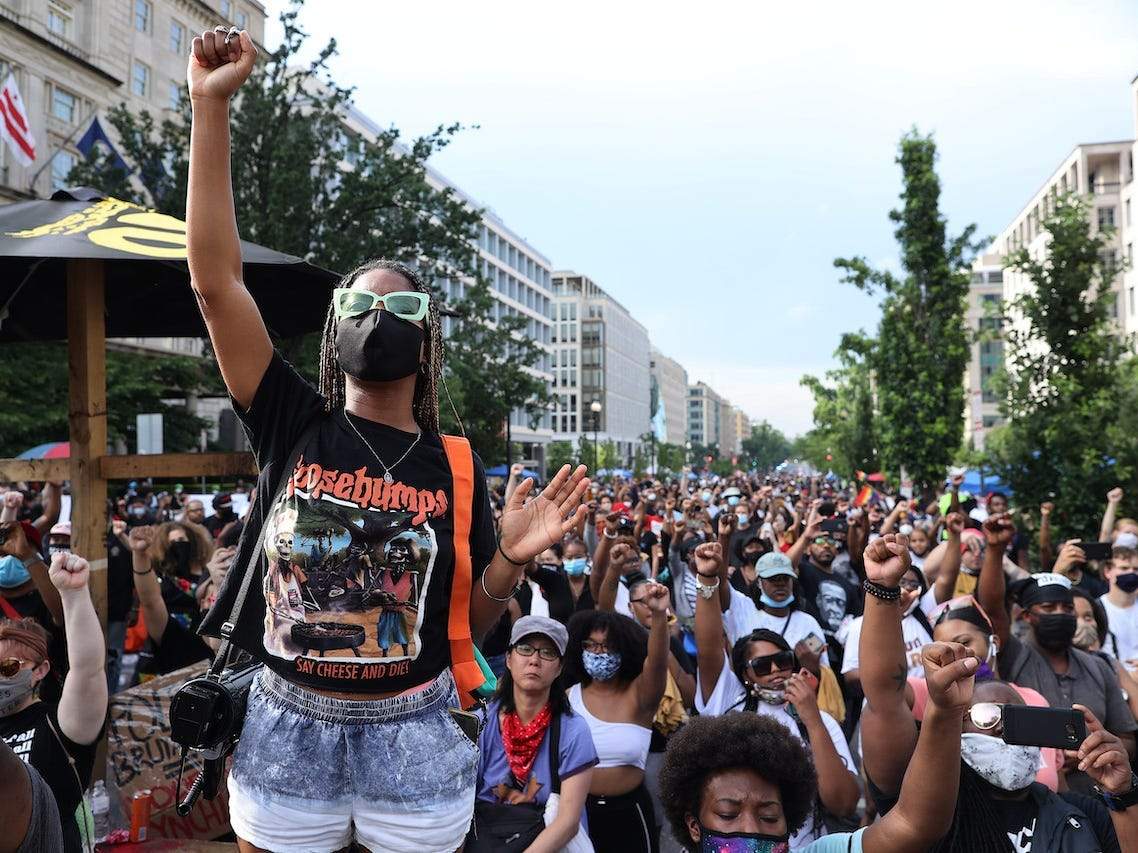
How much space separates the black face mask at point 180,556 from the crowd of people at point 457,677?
244 cm

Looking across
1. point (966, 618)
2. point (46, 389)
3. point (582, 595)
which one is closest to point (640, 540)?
point (582, 595)

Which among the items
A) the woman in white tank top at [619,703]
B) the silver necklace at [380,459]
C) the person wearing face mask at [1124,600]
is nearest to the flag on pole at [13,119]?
the woman in white tank top at [619,703]

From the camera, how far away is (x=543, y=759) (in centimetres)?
396

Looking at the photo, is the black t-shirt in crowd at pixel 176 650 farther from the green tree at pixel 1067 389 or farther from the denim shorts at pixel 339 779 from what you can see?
the green tree at pixel 1067 389

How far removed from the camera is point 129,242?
361cm

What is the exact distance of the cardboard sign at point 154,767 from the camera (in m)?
3.97

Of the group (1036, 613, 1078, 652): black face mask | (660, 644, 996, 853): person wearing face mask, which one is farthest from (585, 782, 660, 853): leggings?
(1036, 613, 1078, 652): black face mask

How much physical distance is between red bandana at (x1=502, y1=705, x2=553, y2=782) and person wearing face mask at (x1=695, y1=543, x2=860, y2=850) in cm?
77

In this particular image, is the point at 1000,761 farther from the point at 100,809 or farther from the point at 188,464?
the point at 100,809

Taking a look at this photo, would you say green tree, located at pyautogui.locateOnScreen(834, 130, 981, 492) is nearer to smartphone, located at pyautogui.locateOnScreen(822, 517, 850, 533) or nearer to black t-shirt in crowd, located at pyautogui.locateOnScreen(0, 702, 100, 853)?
smartphone, located at pyautogui.locateOnScreen(822, 517, 850, 533)

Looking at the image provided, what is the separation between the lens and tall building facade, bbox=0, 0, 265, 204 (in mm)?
36875

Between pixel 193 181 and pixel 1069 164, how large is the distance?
73.1 m

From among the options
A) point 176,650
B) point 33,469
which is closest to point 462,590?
point 33,469

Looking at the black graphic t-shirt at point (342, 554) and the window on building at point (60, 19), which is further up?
the window on building at point (60, 19)
